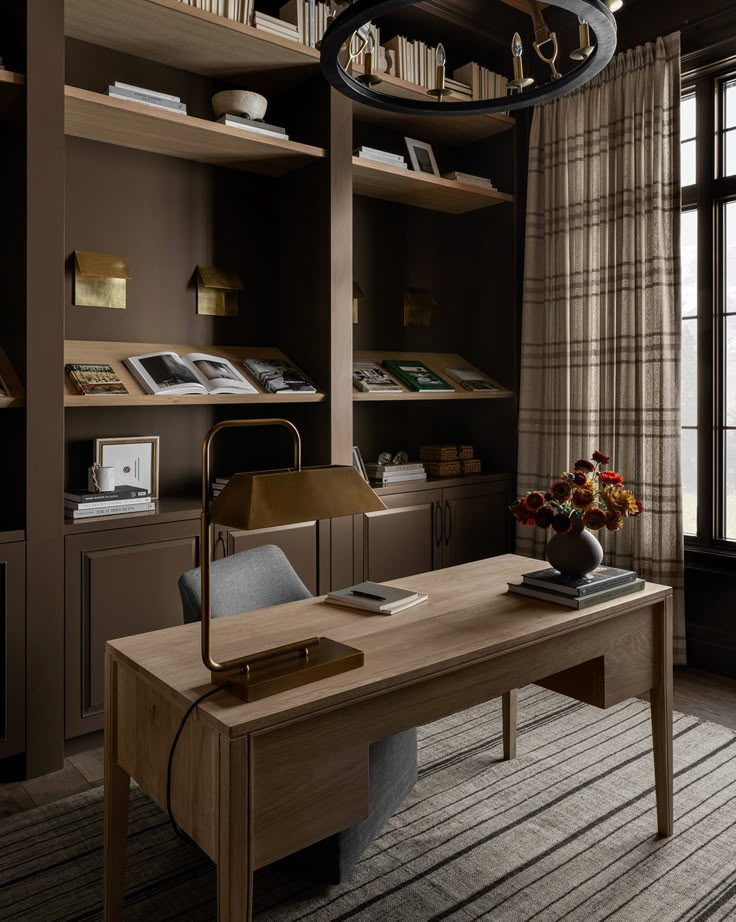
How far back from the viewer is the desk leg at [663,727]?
221 cm

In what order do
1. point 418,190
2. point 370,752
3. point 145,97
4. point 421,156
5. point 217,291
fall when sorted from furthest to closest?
point 421,156
point 418,190
point 217,291
point 145,97
point 370,752

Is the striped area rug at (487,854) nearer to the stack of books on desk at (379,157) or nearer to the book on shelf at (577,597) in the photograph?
the book on shelf at (577,597)

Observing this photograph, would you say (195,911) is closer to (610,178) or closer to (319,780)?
(319,780)

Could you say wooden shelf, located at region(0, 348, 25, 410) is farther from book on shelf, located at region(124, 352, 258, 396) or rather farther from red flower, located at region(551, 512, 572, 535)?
red flower, located at region(551, 512, 572, 535)

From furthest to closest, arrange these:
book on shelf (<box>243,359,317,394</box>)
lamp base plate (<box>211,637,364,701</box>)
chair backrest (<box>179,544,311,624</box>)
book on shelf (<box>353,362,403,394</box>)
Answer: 1. book on shelf (<box>353,362,403,394</box>)
2. book on shelf (<box>243,359,317,394</box>)
3. chair backrest (<box>179,544,311,624</box>)
4. lamp base plate (<box>211,637,364,701</box>)

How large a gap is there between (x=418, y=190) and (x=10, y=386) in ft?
7.65

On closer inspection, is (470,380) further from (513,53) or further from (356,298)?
(513,53)

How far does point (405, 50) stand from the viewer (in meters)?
3.64

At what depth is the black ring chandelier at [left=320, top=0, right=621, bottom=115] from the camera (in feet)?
4.98

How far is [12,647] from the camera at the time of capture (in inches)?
101

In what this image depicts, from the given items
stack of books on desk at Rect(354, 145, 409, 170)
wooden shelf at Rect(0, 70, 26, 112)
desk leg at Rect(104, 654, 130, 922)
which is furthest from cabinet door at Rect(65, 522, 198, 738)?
stack of books on desk at Rect(354, 145, 409, 170)

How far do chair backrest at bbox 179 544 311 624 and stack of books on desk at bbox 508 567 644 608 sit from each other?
674 millimetres

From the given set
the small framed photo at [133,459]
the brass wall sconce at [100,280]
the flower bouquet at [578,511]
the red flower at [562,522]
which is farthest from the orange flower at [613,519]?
the brass wall sconce at [100,280]

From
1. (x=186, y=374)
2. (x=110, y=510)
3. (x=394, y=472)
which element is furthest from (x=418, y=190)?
(x=110, y=510)
